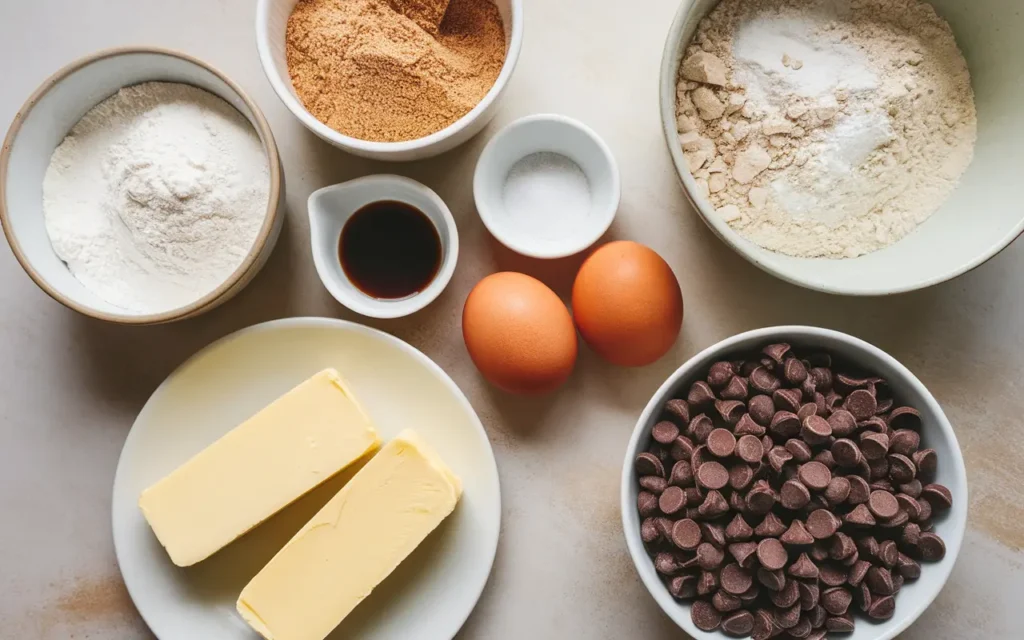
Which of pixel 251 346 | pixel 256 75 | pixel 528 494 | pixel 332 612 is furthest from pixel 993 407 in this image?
pixel 256 75

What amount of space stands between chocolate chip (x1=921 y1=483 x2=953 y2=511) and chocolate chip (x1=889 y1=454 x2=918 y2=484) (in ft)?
0.09

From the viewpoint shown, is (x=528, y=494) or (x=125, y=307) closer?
(x=125, y=307)

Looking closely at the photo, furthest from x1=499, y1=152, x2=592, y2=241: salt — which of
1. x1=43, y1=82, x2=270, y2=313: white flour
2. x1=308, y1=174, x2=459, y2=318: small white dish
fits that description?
x1=43, y1=82, x2=270, y2=313: white flour

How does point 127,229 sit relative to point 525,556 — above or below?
above

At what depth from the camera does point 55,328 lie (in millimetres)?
1283

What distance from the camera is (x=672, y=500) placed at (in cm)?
105

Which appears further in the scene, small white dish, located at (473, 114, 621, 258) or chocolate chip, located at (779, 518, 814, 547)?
small white dish, located at (473, 114, 621, 258)

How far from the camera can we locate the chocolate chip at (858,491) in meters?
1.02

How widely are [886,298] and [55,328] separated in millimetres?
1449

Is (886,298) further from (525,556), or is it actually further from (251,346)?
(251,346)

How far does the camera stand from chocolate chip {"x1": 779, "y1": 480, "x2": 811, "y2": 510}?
3.28ft

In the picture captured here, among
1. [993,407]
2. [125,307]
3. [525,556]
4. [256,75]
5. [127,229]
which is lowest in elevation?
[525,556]

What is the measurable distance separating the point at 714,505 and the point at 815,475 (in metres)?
0.14

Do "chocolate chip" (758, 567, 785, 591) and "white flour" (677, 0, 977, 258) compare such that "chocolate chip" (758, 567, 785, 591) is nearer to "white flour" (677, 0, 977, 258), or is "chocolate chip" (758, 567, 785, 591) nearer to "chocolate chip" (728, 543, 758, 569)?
"chocolate chip" (728, 543, 758, 569)
